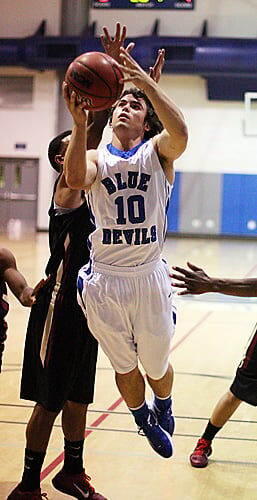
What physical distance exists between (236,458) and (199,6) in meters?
16.9

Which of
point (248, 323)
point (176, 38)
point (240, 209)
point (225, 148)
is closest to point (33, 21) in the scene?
point (176, 38)

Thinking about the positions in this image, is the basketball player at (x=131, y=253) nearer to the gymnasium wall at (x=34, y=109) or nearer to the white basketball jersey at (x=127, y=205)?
the white basketball jersey at (x=127, y=205)

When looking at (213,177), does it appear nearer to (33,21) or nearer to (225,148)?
(225,148)

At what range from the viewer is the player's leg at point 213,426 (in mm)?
4660

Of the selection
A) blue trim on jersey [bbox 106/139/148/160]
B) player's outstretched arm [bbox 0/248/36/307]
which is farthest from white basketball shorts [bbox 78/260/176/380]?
blue trim on jersey [bbox 106/139/148/160]

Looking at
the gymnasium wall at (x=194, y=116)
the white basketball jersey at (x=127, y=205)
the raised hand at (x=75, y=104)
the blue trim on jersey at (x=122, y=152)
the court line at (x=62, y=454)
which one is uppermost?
the gymnasium wall at (x=194, y=116)

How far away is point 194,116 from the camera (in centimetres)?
2072

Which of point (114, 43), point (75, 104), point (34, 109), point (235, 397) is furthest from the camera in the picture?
point (34, 109)

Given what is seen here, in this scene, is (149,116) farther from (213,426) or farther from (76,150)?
(213,426)

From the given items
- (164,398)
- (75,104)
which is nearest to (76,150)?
(75,104)

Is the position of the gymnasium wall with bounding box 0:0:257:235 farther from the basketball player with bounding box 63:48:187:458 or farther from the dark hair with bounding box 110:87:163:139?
the basketball player with bounding box 63:48:187:458

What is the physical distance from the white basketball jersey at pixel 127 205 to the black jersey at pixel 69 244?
0.56 feet

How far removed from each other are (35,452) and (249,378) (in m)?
1.33

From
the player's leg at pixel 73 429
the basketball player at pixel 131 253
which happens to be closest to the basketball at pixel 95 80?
the basketball player at pixel 131 253
